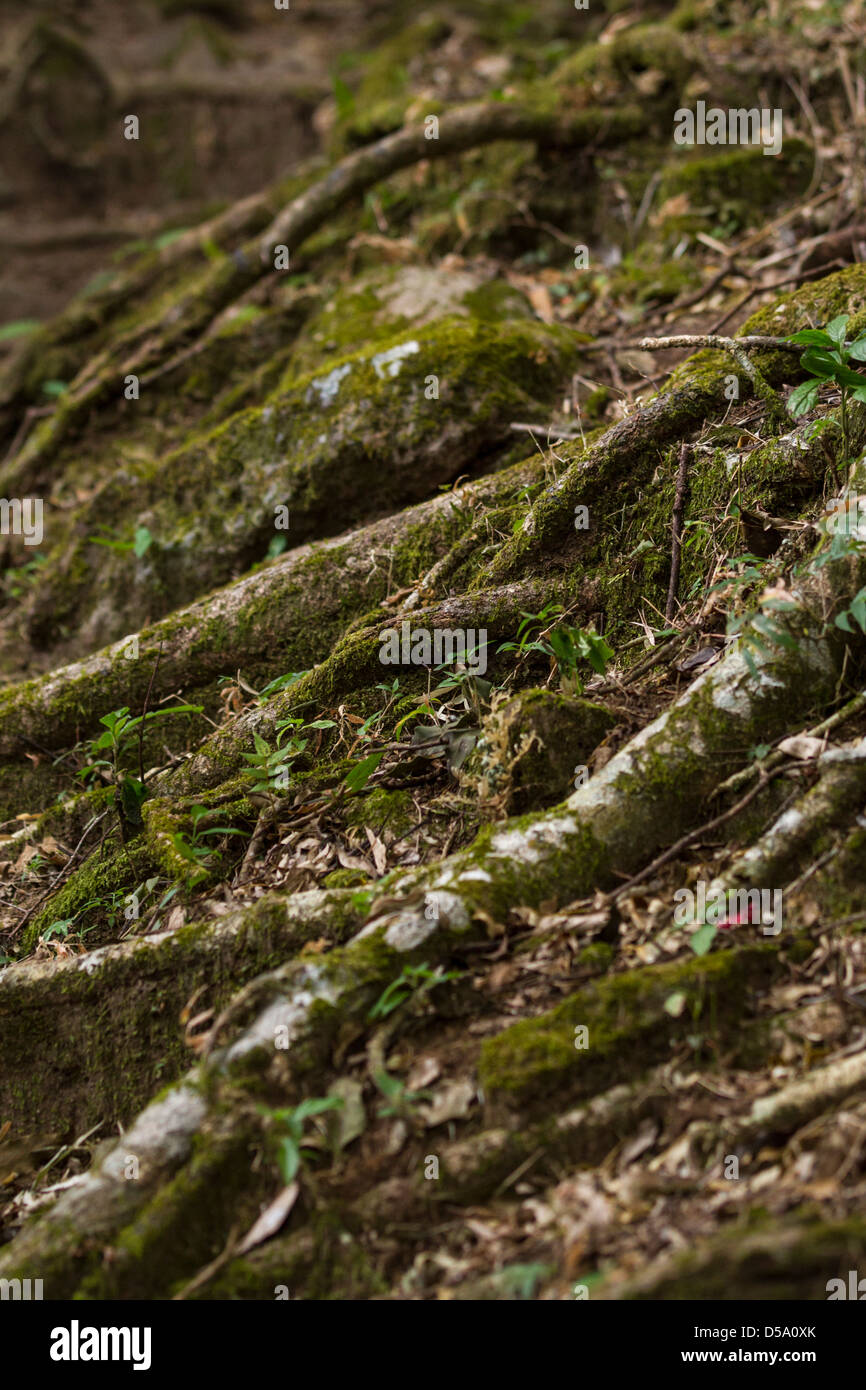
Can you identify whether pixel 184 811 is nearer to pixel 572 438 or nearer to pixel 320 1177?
pixel 320 1177

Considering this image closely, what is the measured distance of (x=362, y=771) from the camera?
144 inches

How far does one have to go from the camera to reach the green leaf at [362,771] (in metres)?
3.64

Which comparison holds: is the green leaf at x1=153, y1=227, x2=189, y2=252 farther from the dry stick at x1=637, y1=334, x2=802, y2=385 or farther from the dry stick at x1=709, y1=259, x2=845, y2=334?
the dry stick at x1=637, y1=334, x2=802, y2=385

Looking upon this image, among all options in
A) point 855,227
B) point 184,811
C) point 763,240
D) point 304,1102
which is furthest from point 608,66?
point 304,1102

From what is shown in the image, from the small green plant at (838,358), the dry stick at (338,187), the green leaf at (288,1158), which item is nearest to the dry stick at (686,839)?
the green leaf at (288,1158)

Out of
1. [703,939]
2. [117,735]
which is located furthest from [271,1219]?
[117,735]

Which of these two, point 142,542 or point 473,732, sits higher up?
point 142,542

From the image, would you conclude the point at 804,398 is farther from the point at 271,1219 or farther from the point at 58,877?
the point at 58,877

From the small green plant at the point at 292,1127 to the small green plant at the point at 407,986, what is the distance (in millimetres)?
253

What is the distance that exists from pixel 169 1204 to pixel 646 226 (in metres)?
6.48

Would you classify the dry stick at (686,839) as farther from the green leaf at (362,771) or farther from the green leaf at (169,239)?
the green leaf at (169,239)

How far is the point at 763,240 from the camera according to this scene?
618 centimetres

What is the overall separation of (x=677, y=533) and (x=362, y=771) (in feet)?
4.86

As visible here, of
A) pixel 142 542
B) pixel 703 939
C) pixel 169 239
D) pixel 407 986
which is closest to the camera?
pixel 703 939
